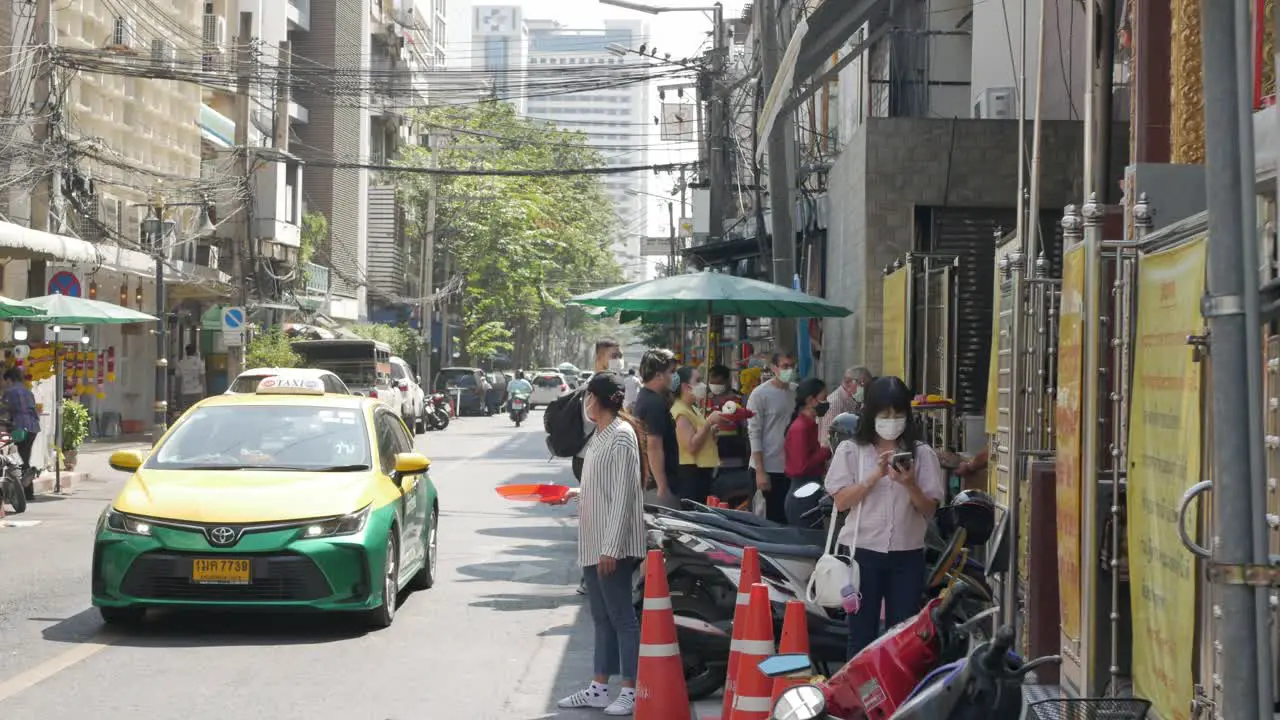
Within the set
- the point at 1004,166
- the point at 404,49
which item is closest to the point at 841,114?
the point at 1004,166

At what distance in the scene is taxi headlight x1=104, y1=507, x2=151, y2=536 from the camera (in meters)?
9.58

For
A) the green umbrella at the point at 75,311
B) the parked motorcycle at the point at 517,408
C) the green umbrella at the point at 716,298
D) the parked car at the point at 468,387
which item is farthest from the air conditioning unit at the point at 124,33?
the green umbrella at the point at 716,298

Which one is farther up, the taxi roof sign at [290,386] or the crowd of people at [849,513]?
the taxi roof sign at [290,386]

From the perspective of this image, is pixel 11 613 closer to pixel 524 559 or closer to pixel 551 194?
pixel 524 559

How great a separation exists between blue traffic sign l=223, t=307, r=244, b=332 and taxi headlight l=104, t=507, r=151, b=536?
23.1 m

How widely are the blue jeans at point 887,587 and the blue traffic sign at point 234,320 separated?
2672 centimetres

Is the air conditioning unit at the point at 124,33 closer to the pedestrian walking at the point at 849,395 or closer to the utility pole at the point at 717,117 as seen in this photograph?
the utility pole at the point at 717,117

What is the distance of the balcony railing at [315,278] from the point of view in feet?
163

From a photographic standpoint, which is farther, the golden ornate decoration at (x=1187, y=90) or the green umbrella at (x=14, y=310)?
the green umbrella at (x=14, y=310)

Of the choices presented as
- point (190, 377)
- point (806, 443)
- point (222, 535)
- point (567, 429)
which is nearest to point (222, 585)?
point (222, 535)

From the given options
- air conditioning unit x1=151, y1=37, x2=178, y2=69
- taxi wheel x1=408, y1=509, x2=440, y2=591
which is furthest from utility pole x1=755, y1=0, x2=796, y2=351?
air conditioning unit x1=151, y1=37, x2=178, y2=69

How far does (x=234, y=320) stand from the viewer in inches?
1277

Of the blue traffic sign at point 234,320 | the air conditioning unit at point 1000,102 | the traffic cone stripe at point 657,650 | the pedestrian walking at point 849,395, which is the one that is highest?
the air conditioning unit at point 1000,102

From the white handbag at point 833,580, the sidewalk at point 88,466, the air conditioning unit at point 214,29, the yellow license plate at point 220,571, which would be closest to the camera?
the white handbag at point 833,580
